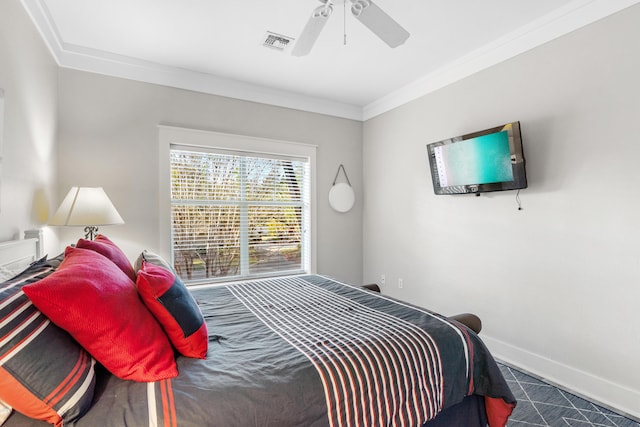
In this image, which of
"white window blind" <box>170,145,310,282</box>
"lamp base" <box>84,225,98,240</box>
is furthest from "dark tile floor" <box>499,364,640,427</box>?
"lamp base" <box>84,225,98,240</box>

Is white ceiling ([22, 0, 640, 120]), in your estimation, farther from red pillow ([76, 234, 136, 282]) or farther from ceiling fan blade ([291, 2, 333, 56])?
red pillow ([76, 234, 136, 282])

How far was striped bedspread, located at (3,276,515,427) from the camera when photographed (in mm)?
1025

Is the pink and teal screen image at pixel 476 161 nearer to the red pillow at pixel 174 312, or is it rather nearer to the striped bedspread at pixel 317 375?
the striped bedspread at pixel 317 375

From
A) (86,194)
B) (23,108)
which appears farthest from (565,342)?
(23,108)

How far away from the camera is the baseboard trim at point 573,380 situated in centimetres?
203

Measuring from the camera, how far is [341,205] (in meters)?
4.13

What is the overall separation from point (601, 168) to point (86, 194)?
11.8 feet

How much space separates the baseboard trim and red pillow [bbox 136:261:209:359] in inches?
99.0

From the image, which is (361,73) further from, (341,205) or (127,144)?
(127,144)

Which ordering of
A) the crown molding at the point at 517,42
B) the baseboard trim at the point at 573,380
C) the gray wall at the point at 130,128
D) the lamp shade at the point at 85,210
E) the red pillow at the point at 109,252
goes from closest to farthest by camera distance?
1. the red pillow at the point at 109,252
2. the baseboard trim at the point at 573,380
3. the crown molding at the point at 517,42
4. the lamp shade at the point at 85,210
5. the gray wall at the point at 130,128

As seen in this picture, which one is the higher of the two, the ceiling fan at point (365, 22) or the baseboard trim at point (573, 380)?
the ceiling fan at point (365, 22)

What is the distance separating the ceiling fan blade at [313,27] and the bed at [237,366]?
153 cm

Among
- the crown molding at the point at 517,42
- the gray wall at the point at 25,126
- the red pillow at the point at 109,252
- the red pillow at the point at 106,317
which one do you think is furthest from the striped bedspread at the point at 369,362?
the crown molding at the point at 517,42

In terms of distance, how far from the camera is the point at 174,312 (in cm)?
123
